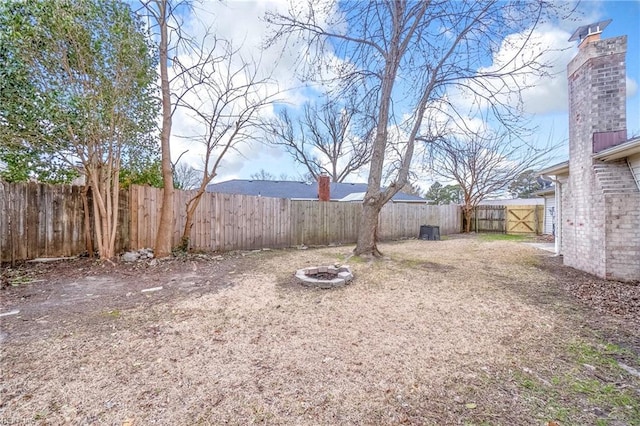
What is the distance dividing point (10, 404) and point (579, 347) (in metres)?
4.16

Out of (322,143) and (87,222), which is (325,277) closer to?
(87,222)

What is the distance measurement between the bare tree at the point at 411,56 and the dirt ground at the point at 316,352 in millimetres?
3247

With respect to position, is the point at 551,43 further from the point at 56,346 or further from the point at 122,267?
the point at 122,267

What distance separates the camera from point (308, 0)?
5.98m

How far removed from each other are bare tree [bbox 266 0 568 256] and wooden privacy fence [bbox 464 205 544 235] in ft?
32.0

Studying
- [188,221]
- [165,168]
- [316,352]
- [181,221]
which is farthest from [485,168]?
[316,352]

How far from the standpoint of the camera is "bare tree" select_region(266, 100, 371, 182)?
17.5 m

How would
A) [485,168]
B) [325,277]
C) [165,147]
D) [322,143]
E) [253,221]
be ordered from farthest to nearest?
[322,143]
[485,168]
[253,221]
[165,147]
[325,277]

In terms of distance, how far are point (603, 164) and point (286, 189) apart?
15.6 m

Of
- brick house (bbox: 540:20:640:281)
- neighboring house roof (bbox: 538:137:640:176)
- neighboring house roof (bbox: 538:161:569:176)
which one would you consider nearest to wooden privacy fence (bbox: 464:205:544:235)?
neighboring house roof (bbox: 538:161:569:176)

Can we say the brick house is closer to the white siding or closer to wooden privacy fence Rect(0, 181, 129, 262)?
the white siding

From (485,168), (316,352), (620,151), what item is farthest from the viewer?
(485,168)

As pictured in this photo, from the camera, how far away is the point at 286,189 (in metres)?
18.7

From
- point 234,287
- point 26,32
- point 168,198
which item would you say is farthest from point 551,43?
point 26,32
